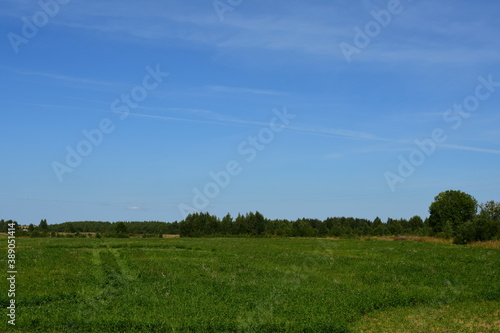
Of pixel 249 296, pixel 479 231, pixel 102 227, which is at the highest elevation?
pixel 102 227

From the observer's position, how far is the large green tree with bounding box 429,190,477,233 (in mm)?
98438

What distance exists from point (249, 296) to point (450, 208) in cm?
9380

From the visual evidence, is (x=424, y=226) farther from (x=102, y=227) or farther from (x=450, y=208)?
(x=102, y=227)

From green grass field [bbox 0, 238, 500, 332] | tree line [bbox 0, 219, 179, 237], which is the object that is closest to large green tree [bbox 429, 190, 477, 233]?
tree line [bbox 0, 219, 179, 237]

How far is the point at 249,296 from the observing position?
1814 centimetres

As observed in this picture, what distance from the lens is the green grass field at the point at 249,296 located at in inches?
567

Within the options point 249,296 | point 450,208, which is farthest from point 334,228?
point 249,296

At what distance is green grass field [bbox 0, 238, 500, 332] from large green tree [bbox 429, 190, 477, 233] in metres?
75.3

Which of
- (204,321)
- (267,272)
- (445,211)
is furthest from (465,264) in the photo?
(445,211)

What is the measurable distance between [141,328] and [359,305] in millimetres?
8638

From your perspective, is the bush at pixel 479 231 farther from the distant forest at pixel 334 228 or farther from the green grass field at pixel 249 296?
the green grass field at pixel 249 296

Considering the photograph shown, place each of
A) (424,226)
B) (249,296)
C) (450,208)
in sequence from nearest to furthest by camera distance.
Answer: (249,296) < (450,208) < (424,226)

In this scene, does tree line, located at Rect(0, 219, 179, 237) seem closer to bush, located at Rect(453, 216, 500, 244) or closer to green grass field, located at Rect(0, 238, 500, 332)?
bush, located at Rect(453, 216, 500, 244)

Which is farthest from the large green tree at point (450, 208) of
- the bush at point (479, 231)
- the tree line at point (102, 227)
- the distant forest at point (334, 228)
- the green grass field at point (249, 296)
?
the green grass field at point (249, 296)
